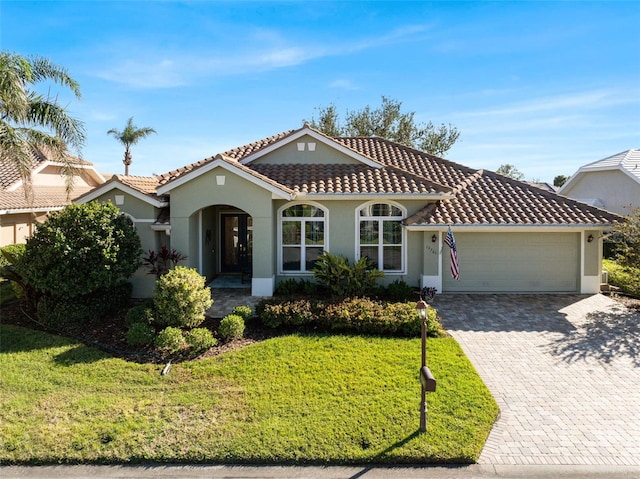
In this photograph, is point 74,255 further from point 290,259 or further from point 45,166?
point 45,166

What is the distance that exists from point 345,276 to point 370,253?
214cm

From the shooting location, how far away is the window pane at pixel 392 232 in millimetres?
16141

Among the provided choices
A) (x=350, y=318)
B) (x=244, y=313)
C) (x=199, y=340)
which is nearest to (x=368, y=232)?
(x=350, y=318)

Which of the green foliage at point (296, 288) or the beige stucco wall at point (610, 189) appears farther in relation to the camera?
the beige stucco wall at point (610, 189)

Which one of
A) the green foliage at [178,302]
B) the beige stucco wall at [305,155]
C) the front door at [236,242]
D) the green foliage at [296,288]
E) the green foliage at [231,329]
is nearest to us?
the green foliage at [231,329]

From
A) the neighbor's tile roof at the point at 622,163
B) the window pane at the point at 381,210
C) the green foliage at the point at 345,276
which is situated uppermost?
the neighbor's tile roof at the point at 622,163

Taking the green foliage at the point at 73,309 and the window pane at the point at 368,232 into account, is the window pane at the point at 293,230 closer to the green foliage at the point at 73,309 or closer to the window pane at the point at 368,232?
the window pane at the point at 368,232

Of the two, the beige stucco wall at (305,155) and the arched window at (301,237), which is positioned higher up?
the beige stucco wall at (305,155)

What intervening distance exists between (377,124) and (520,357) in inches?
1420

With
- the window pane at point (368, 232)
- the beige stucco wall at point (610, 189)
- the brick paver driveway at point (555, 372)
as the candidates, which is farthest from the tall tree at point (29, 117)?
the beige stucco wall at point (610, 189)

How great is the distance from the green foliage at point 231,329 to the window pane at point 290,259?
18.0 ft

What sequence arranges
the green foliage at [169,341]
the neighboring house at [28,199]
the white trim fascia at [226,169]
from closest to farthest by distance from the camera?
the green foliage at [169,341] → the white trim fascia at [226,169] → the neighboring house at [28,199]

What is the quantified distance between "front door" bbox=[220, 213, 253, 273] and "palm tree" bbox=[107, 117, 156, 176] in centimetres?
2830

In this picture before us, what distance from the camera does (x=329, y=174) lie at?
55.1 ft
